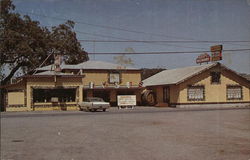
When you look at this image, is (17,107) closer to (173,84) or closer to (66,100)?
(66,100)

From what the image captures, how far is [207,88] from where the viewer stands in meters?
44.9

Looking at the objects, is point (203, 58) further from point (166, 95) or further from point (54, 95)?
point (54, 95)

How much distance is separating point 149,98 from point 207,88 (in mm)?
9238

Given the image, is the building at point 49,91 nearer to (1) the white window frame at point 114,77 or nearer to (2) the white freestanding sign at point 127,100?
(1) the white window frame at point 114,77

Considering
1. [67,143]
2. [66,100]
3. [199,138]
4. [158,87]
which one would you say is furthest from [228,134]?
[158,87]

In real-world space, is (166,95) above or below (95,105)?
above

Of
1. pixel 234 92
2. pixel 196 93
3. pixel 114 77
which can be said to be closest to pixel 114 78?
pixel 114 77

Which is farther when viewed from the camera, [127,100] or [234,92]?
[234,92]

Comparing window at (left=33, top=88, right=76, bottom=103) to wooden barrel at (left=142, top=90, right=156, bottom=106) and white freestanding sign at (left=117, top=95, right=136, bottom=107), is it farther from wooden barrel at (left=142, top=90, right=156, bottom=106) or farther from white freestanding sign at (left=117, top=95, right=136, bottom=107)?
wooden barrel at (left=142, top=90, right=156, bottom=106)

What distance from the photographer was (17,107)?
37938 mm

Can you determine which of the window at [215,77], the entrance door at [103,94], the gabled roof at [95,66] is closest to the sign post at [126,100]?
the entrance door at [103,94]

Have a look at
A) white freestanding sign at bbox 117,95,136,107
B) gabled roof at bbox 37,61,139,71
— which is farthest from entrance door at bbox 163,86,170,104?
white freestanding sign at bbox 117,95,136,107

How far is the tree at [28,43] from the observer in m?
47.2

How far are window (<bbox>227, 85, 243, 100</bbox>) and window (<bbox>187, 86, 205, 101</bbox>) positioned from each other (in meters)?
4.23
